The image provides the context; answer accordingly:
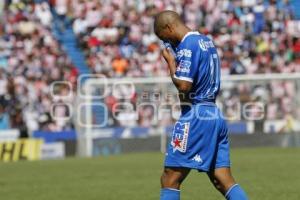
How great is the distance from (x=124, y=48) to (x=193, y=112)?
67.1 ft

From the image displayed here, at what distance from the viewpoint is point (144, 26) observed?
28547 mm

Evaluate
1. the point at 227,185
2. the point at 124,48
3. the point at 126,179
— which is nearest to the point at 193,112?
the point at 227,185

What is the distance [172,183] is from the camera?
7.40 meters

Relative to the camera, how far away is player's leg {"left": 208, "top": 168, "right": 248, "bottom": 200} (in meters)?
7.38

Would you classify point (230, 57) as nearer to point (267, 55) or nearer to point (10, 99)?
point (267, 55)

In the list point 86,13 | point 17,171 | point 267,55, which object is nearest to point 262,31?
point 267,55

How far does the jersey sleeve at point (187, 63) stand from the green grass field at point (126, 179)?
13.6 ft

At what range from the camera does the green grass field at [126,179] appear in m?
11.7

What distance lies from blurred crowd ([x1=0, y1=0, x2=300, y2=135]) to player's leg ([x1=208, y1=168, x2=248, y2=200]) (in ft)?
Result: 52.1

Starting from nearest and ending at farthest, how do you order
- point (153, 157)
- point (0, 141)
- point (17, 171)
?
point (17, 171) → point (153, 157) → point (0, 141)

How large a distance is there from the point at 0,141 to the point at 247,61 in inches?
374

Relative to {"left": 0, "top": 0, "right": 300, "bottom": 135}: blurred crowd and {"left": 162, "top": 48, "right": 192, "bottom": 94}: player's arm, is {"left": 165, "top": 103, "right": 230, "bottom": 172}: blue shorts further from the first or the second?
{"left": 0, "top": 0, "right": 300, "bottom": 135}: blurred crowd

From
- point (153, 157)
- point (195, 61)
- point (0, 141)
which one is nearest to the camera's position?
point (195, 61)

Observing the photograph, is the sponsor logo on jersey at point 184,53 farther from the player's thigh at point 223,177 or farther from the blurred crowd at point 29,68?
the blurred crowd at point 29,68
